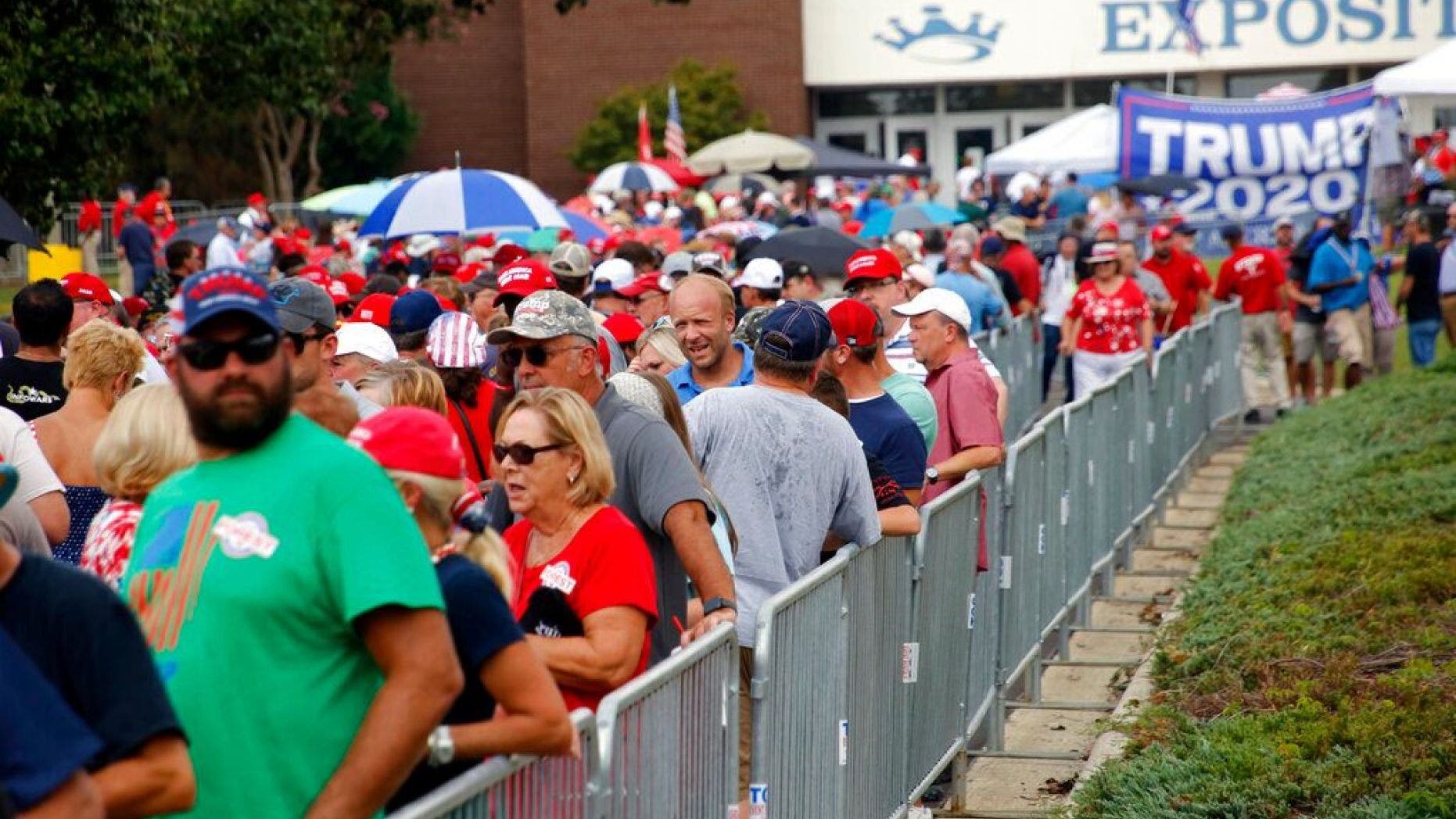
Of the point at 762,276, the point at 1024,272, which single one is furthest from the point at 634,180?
the point at 762,276

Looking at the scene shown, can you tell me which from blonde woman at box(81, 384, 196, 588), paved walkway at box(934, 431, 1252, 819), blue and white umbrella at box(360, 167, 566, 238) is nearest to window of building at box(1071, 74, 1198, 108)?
paved walkway at box(934, 431, 1252, 819)

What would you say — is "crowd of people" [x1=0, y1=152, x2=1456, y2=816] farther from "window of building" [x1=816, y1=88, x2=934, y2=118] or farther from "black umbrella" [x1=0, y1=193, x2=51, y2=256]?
"window of building" [x1=816, y1=88, x2=934, y2=118]

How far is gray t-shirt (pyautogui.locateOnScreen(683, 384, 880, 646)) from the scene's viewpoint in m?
6.16

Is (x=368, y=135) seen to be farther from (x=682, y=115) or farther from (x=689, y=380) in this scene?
(x=689, y=380)

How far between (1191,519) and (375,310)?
7823 millimetres

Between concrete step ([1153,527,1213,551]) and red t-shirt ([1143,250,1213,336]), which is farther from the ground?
red t-shirt ([1143,250,1213,336])

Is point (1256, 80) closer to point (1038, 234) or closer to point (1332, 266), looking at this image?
point (1038, 234)

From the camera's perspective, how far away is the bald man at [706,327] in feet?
24.3

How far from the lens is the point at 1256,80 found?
172ft

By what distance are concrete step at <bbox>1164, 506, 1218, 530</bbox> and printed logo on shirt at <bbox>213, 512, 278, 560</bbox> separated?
12.4 meters

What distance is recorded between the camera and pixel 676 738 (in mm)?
4566

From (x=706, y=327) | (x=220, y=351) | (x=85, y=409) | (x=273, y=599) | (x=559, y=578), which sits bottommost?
(x=559, y=578)

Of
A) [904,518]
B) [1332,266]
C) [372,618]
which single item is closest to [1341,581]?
[904,518]

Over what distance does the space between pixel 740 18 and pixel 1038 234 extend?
19.5 m
